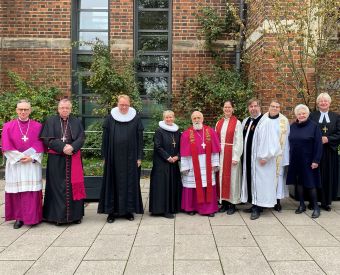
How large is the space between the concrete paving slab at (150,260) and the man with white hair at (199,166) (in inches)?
68.0

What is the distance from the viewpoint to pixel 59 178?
609 centimetres

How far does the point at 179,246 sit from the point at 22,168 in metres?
2.58

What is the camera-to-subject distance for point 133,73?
1105 centimetres

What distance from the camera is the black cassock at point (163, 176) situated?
21.6 feet

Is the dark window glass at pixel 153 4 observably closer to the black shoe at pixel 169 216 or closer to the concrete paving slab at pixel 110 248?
the black shoe at pixel 169 216

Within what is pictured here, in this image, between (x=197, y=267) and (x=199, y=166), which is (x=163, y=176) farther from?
(x=197, y=267)

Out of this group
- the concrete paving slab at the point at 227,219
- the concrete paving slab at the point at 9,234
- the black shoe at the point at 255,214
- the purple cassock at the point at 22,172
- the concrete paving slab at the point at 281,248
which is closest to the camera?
the concrete paving slab at the point at 281,248

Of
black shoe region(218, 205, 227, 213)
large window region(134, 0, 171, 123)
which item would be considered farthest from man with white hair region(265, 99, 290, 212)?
large window region(134, 0, 171, 123)

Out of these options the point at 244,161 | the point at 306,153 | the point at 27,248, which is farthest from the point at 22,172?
the point at 306,153

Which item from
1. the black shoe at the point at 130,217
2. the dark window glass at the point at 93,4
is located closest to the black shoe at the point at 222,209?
the black shoe at the point at 130,217

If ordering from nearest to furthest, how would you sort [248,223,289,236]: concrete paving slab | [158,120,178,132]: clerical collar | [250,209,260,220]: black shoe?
1. [248,223,289,236]: concrete paving slab
2. [250,209,260,220]: black shoe
3. [158,120,178,132]: clerical collar

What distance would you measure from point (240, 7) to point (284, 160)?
5606mm

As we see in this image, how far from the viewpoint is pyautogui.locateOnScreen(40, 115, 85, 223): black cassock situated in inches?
238

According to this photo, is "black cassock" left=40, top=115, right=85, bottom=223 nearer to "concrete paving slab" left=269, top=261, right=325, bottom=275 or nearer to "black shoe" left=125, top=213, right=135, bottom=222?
"black shoe" left=125, top=213, right=135, bottom=222
